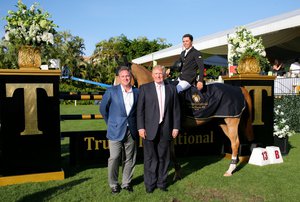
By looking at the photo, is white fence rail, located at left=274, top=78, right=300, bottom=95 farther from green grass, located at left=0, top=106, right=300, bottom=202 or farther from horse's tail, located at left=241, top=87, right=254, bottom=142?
green grass, located at left=0, top=106, right=300, bottom=202

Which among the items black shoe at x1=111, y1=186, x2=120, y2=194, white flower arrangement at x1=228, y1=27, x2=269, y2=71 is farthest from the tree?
black shoe at x1=111, y1=186, x2=120, y2=194

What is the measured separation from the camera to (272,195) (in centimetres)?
428

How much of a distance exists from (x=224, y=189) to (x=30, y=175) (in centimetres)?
290

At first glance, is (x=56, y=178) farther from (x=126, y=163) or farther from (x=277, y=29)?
(x=277, y=29)

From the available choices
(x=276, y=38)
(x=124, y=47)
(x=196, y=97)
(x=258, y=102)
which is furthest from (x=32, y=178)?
(x=124, y=47)

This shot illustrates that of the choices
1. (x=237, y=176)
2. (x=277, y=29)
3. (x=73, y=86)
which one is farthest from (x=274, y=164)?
(x=73, y=86)

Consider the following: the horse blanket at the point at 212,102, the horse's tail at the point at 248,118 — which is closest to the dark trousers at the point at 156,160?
the horse blanket at the point at 212,102

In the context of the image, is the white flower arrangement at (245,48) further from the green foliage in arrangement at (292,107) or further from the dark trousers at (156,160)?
the green foliage in arrangement at (292,107)

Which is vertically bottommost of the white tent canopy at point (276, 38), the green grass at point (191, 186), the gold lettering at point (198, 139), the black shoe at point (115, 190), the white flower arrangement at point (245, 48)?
the green grass at point (191, 186)

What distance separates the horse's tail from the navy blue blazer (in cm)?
268

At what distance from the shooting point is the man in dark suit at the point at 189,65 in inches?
209

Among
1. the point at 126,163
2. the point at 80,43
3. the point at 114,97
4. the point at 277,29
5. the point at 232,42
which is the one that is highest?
the point at 80,43

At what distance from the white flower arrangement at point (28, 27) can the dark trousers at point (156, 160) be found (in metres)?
2.24

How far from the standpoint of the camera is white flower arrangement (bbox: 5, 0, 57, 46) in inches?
187
